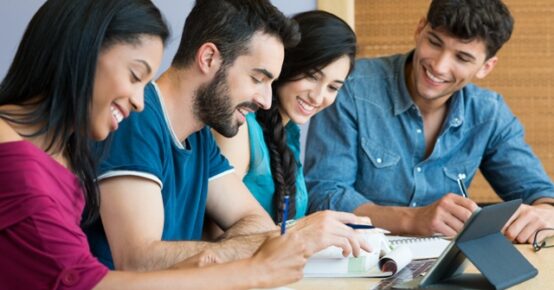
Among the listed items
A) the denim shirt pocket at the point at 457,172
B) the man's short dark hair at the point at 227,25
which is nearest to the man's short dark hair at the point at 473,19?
the denim shirt pocket at the point at 457,172

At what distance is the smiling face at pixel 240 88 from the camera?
6.70 ft

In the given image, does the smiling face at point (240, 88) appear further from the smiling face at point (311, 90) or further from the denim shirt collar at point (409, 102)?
the denim shirt collar at point (409, 102)

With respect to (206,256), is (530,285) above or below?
below

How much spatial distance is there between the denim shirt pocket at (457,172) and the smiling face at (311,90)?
20.8 inches

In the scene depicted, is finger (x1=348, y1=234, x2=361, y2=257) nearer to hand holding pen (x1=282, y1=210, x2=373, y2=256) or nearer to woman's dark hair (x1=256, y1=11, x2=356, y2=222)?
hand holding pen (x1=282, y1=210, x2=373, y2=256)

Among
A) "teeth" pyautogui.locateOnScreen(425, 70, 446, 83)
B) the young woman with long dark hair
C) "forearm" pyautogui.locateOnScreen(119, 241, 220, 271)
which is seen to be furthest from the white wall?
the young woman with long dark hair

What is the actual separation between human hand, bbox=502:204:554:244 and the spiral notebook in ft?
0.57

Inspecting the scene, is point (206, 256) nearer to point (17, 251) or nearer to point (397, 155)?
point (17, 251)

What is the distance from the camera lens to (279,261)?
1.59 meters

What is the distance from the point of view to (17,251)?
1368 mm

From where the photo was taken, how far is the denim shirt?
2820 millimetres

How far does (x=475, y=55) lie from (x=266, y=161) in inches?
29.2

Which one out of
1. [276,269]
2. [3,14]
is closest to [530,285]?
[276,269]

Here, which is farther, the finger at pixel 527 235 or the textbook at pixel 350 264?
the finger at pixel 527 235
